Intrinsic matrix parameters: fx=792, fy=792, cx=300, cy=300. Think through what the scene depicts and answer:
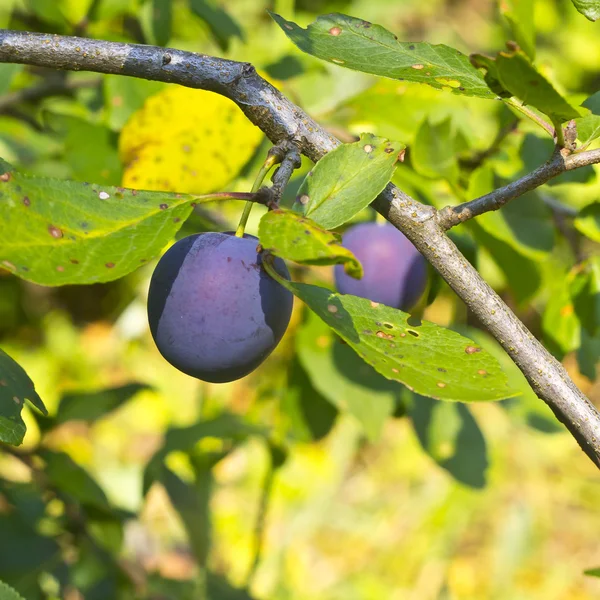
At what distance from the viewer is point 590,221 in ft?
2.67

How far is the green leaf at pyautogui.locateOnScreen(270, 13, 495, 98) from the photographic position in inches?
20.5

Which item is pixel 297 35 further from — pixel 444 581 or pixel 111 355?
pixel 111 355

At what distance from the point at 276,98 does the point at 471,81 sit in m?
0.13

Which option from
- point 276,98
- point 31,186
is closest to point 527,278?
point 276,98

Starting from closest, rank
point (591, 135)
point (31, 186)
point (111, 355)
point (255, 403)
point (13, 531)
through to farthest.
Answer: point (31, 186) → point (591, 135) → point (13, 531) → point (255, 403) → point (111, 355)

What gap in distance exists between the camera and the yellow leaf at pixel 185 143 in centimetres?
84

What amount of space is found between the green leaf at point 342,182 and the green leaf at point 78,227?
76 millimetres

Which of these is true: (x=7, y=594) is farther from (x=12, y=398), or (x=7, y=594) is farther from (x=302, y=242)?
(x=302, y=242)

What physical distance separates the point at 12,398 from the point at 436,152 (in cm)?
54

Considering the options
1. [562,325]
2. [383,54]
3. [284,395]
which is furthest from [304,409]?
[383,54]

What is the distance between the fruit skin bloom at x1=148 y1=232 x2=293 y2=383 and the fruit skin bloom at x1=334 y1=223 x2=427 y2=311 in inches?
14.7

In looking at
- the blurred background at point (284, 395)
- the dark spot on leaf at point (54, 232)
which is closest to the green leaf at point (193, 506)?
the blurred background at point (284, 395)

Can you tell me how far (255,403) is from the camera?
4.42ft

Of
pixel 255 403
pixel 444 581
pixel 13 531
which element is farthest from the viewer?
pixel 444 581
